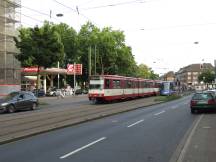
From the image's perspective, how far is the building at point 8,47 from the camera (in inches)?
2260

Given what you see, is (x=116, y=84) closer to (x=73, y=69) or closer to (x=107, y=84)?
(x=107, y=84)

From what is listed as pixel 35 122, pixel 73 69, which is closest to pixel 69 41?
pixel 73 69

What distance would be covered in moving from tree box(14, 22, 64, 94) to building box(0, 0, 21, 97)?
688cm

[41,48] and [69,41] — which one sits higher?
[69,41]

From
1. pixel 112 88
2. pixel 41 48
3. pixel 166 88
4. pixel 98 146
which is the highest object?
pixel 41 48

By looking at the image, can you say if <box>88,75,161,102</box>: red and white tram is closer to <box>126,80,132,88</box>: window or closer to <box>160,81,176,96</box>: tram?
<box>126,80,132,88</box>: window

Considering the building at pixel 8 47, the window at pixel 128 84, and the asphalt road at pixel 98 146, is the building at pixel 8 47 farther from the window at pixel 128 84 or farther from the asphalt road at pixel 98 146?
the asphalt road at pixel 98 146

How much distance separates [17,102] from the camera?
104 feet

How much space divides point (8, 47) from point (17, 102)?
95.2ft

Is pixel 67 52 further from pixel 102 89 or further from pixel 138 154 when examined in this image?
pixel 138 154

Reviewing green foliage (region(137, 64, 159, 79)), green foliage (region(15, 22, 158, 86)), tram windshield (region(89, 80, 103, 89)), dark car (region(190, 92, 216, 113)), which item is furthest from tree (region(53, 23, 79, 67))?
dark car (region(190, 92, 216, 113))

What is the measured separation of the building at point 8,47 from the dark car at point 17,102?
75.7ft

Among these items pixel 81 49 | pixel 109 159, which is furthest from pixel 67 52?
pixel 109 159

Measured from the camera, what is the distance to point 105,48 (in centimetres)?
9906
